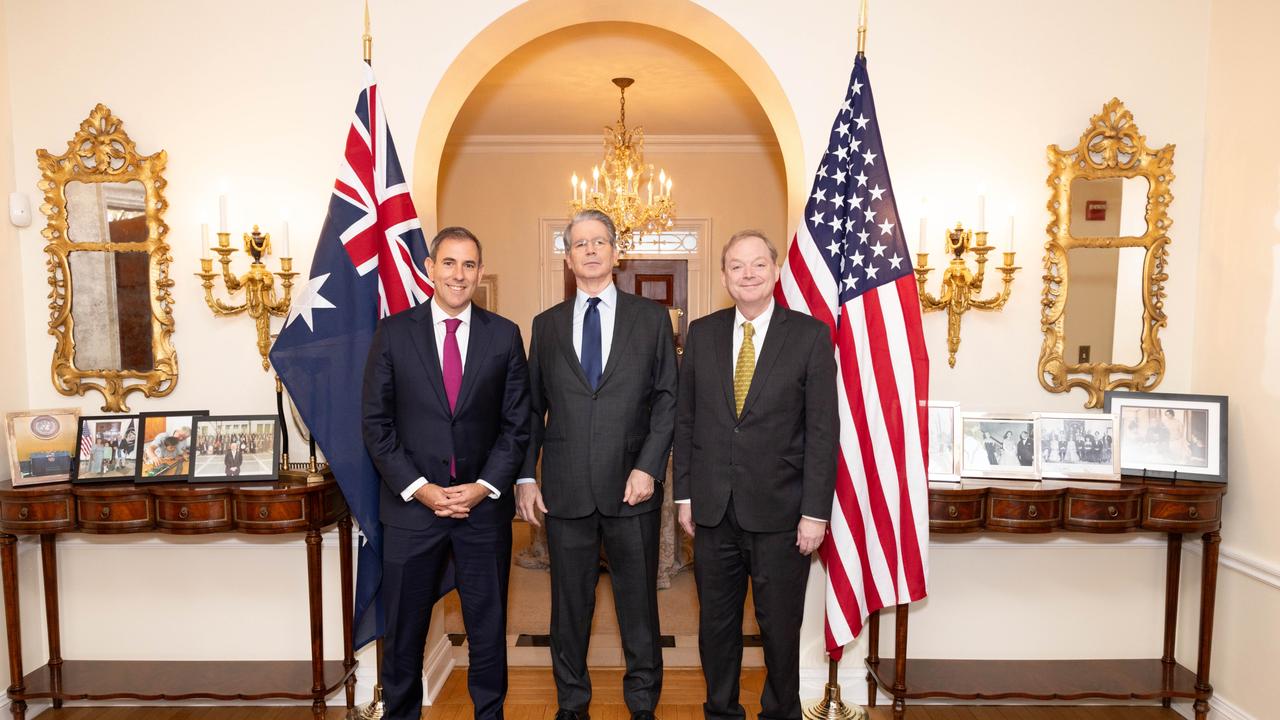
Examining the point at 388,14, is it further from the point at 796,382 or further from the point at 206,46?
the point at 796,382

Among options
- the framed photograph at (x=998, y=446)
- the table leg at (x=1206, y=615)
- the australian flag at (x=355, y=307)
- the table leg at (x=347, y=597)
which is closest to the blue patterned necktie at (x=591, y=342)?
the australian flag at (x=355, y=307)

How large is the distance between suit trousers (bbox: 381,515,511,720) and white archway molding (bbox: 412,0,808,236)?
1379 millimetres

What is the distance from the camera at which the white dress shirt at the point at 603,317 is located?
8.43ft

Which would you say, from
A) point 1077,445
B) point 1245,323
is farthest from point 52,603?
point 1245,323

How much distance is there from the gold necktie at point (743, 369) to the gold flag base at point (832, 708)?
1.21 meters

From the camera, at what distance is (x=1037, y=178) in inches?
123

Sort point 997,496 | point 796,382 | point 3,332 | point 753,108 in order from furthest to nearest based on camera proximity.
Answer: point 753,108 → point 3,332 → point 997,496 → point 796,382

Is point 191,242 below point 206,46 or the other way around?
below

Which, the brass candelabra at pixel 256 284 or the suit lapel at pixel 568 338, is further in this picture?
the brass candelabra at pixel 256 284

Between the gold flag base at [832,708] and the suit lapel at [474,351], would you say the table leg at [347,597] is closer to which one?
the suit lapel at [474,351]

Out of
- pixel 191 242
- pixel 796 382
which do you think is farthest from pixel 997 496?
pixel 191 242

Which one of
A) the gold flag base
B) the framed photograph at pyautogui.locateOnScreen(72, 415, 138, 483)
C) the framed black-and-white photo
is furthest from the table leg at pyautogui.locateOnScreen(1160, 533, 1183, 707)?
the framed photograph at pyautogui.locateOnScreen(72, 415, 138, 483)

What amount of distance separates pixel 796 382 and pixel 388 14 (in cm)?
218

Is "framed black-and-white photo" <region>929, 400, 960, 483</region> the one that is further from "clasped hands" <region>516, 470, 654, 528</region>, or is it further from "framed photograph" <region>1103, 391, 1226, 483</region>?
"clasped hands" <region>516, 470, 654, 528</region>
